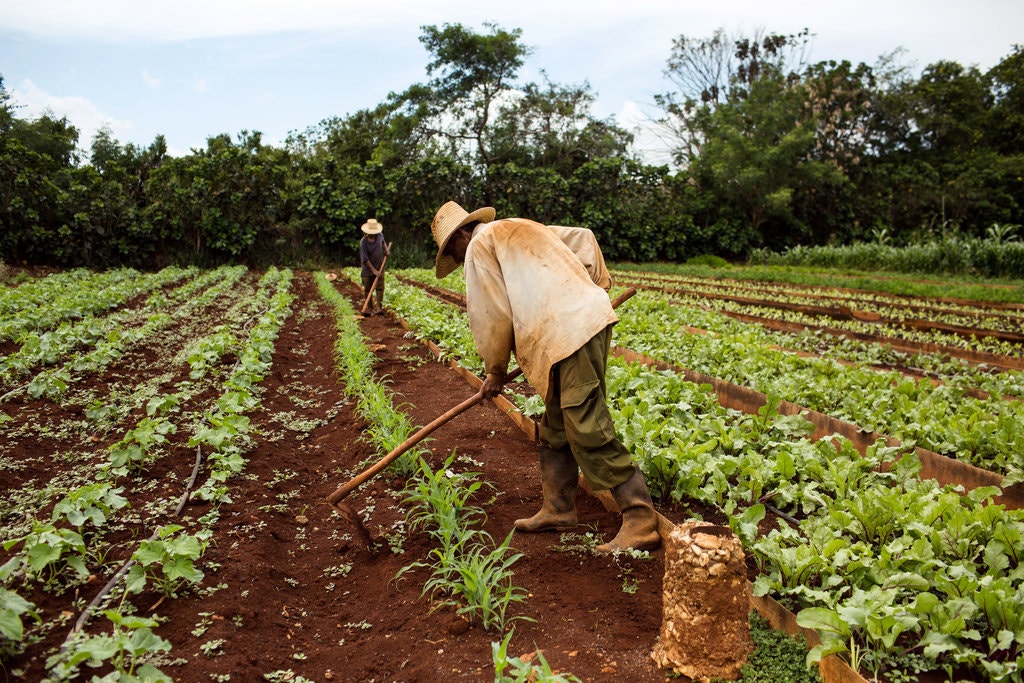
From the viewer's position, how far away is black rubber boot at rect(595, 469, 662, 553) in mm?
3055

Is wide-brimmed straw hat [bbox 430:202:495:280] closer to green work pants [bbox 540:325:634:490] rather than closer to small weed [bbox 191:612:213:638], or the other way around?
green work pants [bbox 540:325:634:490]

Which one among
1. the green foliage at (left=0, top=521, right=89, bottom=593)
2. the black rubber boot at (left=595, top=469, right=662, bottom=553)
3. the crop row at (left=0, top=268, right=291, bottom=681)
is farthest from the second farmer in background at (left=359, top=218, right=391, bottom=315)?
the black rubber boot at (left=595, top=469, right=662, bottom=553)

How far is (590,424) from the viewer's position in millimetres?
3023

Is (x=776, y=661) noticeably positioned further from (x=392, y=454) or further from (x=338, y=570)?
→ (x=338, y=570)

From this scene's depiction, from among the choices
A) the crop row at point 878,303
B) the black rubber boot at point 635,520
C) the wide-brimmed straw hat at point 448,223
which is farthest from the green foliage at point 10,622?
the crop row at point 878,303

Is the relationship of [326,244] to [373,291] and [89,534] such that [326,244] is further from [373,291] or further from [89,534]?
[89,534]

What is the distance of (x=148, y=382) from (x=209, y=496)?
334 centimetres

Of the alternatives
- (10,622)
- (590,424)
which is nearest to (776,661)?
(590,424)

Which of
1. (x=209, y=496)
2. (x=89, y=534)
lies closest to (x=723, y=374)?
(x=209, y=496)

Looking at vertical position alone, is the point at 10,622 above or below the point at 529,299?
below

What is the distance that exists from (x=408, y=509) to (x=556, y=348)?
1326mm

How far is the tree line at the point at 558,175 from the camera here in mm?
20703

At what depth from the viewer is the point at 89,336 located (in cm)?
789

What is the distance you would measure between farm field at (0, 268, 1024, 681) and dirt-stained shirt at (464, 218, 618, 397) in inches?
31.4
